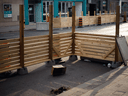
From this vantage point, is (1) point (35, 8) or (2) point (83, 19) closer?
(2) point (83, 19)

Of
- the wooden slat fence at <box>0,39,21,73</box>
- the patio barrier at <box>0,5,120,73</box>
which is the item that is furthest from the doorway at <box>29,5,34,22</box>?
the wooden slat fence at <box>0,39,21,73</box>

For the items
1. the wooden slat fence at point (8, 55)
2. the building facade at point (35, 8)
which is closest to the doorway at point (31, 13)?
the building facade at point (35, 8)

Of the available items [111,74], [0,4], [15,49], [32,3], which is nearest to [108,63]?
[111,74]

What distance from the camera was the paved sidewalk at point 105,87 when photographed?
18.5 ft

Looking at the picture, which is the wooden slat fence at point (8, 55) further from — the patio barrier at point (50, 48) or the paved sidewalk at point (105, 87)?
the paved sidewalk at point (105, 87)

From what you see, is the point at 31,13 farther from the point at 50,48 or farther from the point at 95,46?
the point at 50,48

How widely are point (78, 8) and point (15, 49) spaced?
37.7m

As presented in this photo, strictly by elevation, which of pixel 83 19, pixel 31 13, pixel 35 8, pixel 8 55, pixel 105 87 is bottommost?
pixel 105 87

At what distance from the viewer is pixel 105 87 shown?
610 cm

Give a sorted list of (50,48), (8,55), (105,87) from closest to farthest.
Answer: (105,87), (8,55), (50,48)

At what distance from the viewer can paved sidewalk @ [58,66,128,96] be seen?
5.65m

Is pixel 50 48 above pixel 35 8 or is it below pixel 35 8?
below

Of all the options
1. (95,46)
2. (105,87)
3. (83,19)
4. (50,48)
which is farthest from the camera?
(83,19)

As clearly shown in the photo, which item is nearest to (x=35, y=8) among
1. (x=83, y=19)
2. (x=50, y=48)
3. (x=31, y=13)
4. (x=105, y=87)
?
(x=31, y=13)
